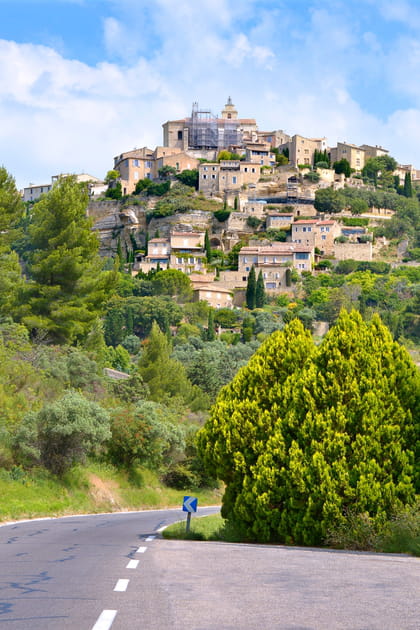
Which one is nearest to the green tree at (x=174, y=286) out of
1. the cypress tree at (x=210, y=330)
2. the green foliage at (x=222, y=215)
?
the cypress tree at (x=210, y=330)

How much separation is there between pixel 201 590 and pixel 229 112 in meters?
166

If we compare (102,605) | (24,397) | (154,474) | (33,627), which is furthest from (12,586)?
(154,474)

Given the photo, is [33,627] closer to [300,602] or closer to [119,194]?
[300,602]

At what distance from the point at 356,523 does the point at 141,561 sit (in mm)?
6061

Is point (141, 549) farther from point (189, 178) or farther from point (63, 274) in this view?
point (189, 178)

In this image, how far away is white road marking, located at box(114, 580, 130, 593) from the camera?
9229 mm

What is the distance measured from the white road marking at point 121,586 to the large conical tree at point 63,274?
36.4 meters

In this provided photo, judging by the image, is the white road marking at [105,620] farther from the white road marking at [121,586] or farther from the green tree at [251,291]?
the green tree at [251,291]

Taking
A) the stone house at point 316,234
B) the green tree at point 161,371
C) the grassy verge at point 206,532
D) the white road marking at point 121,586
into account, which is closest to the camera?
the white road marking at point 121,586

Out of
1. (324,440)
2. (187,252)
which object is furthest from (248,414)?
(187,252)

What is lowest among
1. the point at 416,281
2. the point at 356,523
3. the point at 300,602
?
the point at 356,523

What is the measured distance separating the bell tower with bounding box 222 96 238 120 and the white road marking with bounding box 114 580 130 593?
164m

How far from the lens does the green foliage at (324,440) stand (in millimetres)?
18078

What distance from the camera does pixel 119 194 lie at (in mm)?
152750
